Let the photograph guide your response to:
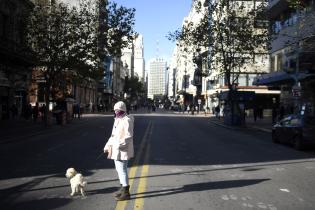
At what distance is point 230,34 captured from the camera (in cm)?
4228

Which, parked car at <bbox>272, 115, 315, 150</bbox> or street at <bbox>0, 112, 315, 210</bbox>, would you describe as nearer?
street at <bbox>0, 112, 315, 210</bbox>

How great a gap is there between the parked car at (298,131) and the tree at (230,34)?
59.7ft

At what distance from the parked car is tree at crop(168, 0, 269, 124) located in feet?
59.7

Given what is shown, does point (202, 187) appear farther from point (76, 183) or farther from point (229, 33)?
point (229, 33)

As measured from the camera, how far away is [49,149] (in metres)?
18.7

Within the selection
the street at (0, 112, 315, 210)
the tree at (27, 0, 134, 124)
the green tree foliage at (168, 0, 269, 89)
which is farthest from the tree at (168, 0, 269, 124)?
the street at (0, 112, 315, 210)

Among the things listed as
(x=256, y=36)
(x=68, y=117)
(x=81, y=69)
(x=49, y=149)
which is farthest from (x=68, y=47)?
(x=49, y=149)

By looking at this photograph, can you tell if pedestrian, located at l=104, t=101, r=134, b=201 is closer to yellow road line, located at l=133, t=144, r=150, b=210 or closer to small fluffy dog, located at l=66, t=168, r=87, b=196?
yellow road line, located at l=133, t=144, r=150, b=210

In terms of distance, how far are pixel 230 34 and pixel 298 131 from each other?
2137 centimetres

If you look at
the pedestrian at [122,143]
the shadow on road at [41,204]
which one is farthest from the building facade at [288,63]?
the shadow on road at [41,204]

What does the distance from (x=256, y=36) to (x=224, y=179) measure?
3110cm

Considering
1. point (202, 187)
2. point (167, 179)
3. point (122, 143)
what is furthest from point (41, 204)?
point (167, 179)

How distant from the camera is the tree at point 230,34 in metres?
41.9

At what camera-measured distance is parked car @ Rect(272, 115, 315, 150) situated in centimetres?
2138
